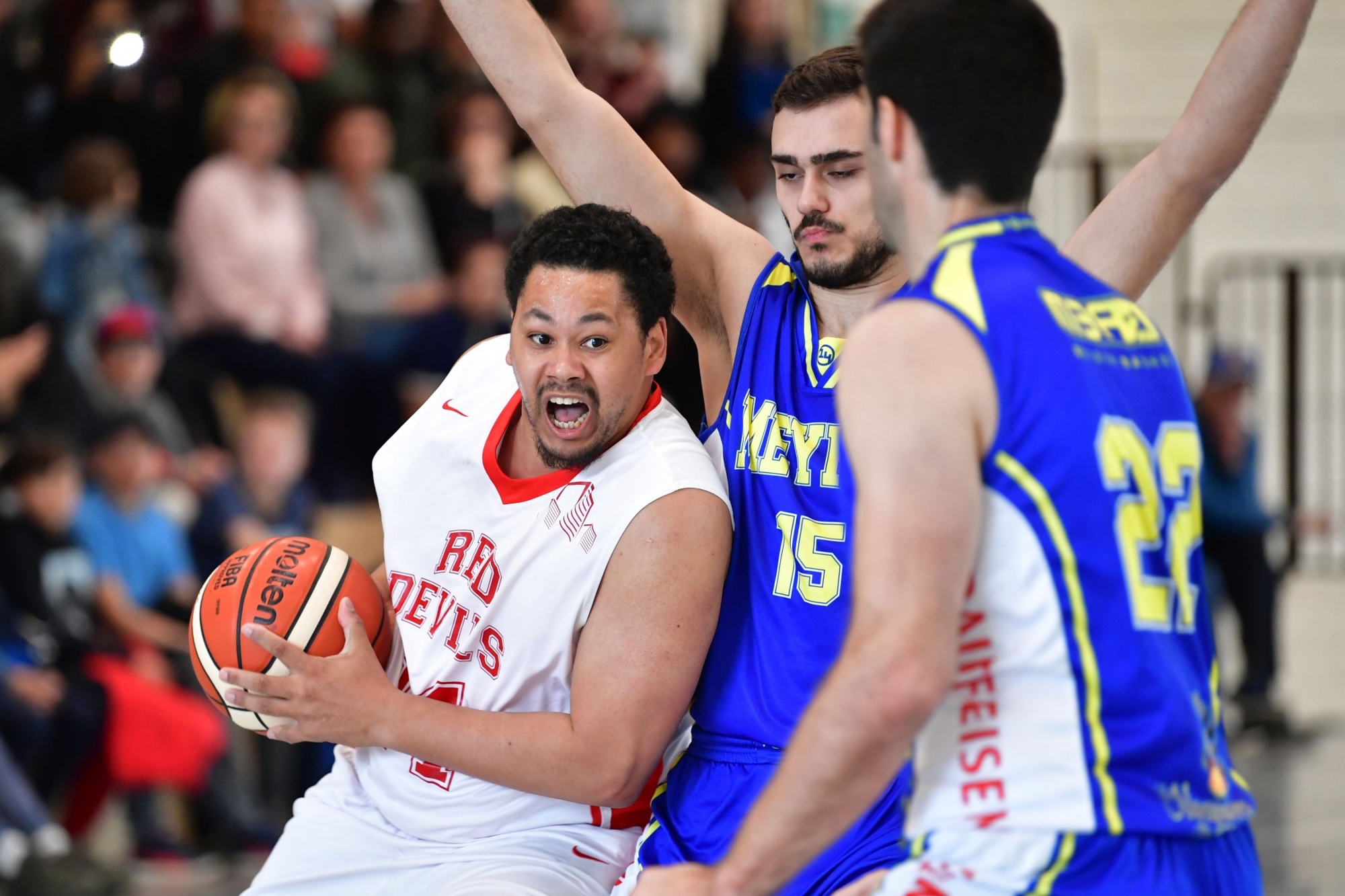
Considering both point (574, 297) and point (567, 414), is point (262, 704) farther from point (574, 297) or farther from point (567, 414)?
point (574, 297)

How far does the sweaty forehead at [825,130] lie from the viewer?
2.99 m

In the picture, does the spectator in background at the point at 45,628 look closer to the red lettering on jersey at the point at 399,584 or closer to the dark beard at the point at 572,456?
the red lettering on jersey at the point at 399,584

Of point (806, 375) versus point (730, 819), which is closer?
point (730, 819)

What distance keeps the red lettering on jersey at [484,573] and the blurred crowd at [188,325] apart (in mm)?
2943

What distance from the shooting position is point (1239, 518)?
984 cm

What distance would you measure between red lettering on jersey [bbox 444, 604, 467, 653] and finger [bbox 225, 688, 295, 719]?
369 mm

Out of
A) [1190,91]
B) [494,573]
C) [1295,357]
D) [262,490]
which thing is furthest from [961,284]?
[1190,91]

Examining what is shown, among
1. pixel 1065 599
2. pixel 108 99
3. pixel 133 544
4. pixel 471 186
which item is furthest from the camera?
pixel 471 186

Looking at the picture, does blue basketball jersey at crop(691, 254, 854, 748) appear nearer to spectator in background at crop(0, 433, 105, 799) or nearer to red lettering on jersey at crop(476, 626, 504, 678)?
red lettering on jersey at crop(476, 626, 504, 678)

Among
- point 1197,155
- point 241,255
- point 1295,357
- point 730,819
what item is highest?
point 1197,155

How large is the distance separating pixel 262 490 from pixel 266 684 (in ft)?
14.2

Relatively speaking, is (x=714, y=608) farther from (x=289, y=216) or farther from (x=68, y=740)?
(x=289, y=216)

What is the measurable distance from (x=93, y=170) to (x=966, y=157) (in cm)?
563

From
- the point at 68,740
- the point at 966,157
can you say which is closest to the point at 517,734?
the point at 966,157
